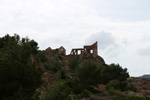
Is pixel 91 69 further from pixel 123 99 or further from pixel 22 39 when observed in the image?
pixel 22 39

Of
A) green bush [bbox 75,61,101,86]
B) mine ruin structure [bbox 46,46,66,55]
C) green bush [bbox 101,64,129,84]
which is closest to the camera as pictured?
green bush [bbox 75,61,101,86]

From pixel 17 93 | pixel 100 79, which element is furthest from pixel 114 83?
pixel 17 93

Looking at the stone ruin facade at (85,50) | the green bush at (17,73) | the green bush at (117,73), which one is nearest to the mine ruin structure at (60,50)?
the stone ruin facade at (85,50)

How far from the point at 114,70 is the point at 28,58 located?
32.8 meters

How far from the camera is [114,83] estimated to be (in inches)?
1560

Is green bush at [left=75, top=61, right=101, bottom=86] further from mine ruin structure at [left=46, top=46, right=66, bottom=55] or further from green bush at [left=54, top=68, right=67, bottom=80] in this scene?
mine ruin structure at [left=46, top=46, right=66, bottom=55]

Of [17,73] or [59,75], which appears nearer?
[17,73]

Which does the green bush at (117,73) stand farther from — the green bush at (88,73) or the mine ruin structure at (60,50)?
the mine ruin structure at (60,50)

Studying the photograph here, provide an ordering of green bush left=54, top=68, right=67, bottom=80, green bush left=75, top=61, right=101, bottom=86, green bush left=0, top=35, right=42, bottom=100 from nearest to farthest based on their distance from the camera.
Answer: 1. green bush left=0, top=35, right=42, bottom=100
2. green bush left=54, top=68, right=67, bottom=80
3. green bush left=75, top=61, right=101, bottom=86

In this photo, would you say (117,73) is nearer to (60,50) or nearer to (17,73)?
(60,50)

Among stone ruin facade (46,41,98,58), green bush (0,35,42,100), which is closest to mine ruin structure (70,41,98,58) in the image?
stone ruin facade (46,41,98,58)

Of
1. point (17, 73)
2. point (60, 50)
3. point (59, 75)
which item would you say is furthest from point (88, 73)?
point (60, 50)

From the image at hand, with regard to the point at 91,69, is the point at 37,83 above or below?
below

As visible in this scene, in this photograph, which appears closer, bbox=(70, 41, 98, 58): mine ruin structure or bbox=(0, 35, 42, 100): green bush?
bbox=(0, 35, 42, 100): green bush
